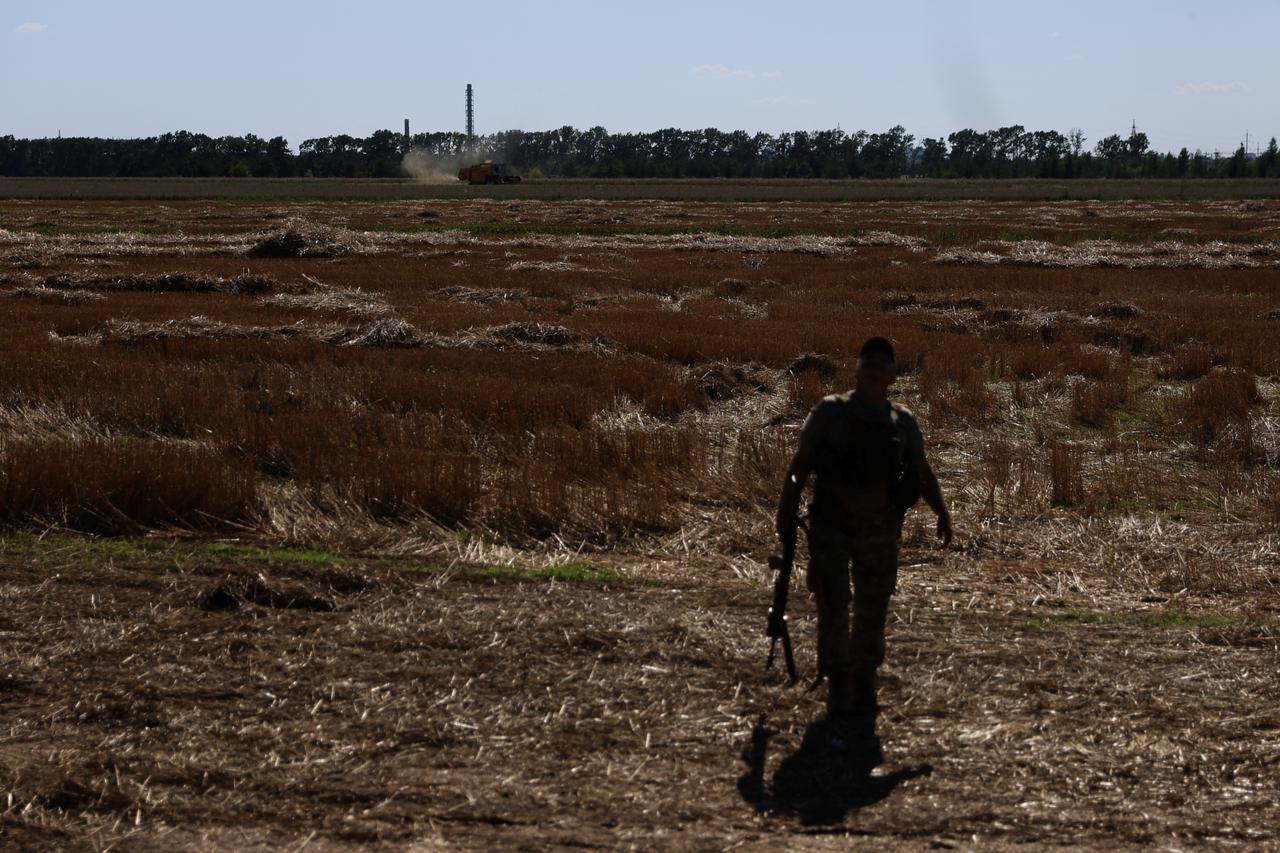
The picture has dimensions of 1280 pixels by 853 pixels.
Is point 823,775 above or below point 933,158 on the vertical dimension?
below

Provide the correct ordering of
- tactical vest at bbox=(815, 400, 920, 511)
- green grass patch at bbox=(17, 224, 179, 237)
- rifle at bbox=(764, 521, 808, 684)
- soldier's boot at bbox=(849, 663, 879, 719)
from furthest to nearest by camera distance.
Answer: green grass patch at bbox=(17, 224, 179, 237) → rifle at bbox=(764, 521, 808, 684) → soldier's boot at bbox=(849, 663, 879, 719) → tactical vest at bbox=(815, 400, 920, 511)

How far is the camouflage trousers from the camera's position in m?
5.59

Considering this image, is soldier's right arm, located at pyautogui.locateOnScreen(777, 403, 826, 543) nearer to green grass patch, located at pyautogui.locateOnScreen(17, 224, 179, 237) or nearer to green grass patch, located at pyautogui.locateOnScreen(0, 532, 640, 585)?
green grass patch, located at pyautogui.locateOnScreen(0, 532, 640, 585)

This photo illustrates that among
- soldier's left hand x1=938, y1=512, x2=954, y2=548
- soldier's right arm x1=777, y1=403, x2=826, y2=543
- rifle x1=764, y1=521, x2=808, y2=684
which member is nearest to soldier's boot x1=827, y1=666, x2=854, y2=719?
rifle x1=764, y1=521, x2=808, y2=684

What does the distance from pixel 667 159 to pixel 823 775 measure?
7430 inches

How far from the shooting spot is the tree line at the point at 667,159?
143 meters

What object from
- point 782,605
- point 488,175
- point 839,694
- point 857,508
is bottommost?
point 839,694

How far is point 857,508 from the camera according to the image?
5.57m

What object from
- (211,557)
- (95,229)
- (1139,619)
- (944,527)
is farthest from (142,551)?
(95,229)

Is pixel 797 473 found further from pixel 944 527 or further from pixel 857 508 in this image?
pixel 944 527

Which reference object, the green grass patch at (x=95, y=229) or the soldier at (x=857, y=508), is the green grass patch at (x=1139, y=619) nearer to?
the soldier at (x=857, y=508)

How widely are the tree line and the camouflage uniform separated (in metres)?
135

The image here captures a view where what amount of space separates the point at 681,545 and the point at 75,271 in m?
21.4

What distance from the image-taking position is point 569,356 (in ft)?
52.3
